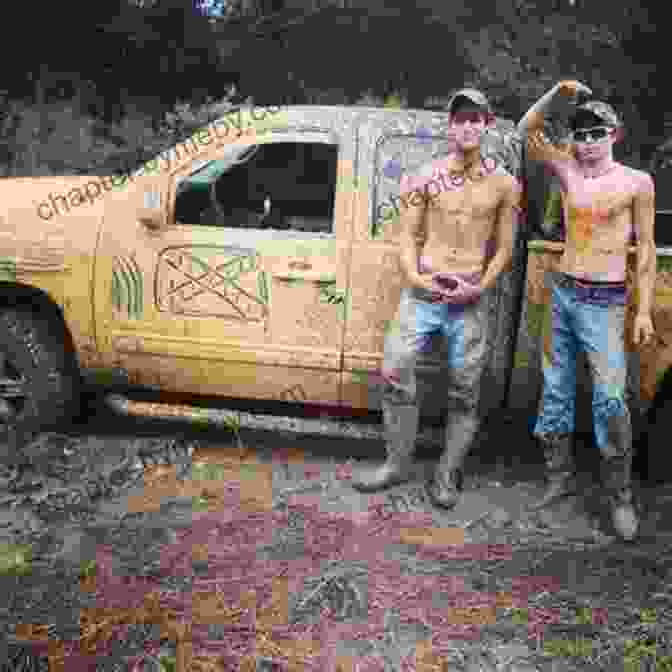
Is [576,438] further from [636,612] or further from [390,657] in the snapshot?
[390,657]

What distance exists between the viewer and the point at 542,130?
145 inches

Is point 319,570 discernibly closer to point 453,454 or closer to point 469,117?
point 453,454

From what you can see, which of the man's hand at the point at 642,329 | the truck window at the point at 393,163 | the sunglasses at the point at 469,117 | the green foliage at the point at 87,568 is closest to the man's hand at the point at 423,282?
the truck window at the point at 393,163

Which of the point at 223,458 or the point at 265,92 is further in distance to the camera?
the point at 265,92

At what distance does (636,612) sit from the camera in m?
3.01

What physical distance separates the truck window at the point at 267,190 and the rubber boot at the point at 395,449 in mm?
963

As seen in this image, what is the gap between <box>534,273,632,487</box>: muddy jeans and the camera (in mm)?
3469

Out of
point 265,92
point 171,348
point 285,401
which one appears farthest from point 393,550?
point 265,92

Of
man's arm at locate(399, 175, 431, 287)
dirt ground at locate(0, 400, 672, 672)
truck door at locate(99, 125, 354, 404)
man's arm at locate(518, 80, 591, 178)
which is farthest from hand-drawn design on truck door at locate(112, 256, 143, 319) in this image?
man's arm at locate(518, 80, 591, 178)

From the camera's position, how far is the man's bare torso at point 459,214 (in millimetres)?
3490

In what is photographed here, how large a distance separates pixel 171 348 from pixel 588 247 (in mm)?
2101

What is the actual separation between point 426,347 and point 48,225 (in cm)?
205

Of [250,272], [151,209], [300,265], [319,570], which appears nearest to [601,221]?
[300,265]

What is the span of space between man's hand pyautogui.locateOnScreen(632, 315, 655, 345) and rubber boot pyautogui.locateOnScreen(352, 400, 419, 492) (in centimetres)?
106
